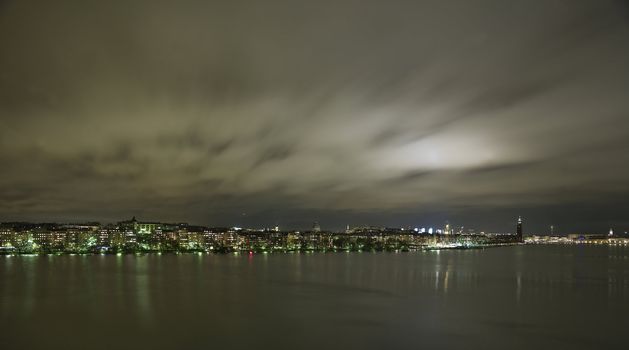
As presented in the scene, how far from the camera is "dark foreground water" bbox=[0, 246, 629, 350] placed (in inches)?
790

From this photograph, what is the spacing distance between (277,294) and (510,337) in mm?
17138

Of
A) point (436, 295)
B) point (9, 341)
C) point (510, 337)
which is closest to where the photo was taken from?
point (9, 341)

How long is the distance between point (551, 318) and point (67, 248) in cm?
10746

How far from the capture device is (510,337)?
826 inches

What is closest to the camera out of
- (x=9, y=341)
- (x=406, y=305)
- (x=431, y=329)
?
(x=9, y=341)

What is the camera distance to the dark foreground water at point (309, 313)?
2008 cm

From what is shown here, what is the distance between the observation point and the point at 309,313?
2645 centimetres

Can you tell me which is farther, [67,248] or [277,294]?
[67,248]

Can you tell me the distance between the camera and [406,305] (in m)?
29.3

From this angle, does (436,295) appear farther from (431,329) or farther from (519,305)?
(431,329)

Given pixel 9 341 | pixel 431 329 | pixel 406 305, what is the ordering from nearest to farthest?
1. pixel 9 341
2. pixel 431 329
3. pixel 406 305

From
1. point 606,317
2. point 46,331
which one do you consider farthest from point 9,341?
point 606,317

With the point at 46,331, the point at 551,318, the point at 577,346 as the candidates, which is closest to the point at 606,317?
the point at 551,318

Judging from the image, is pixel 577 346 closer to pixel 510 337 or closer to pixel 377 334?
pixel 510 337
